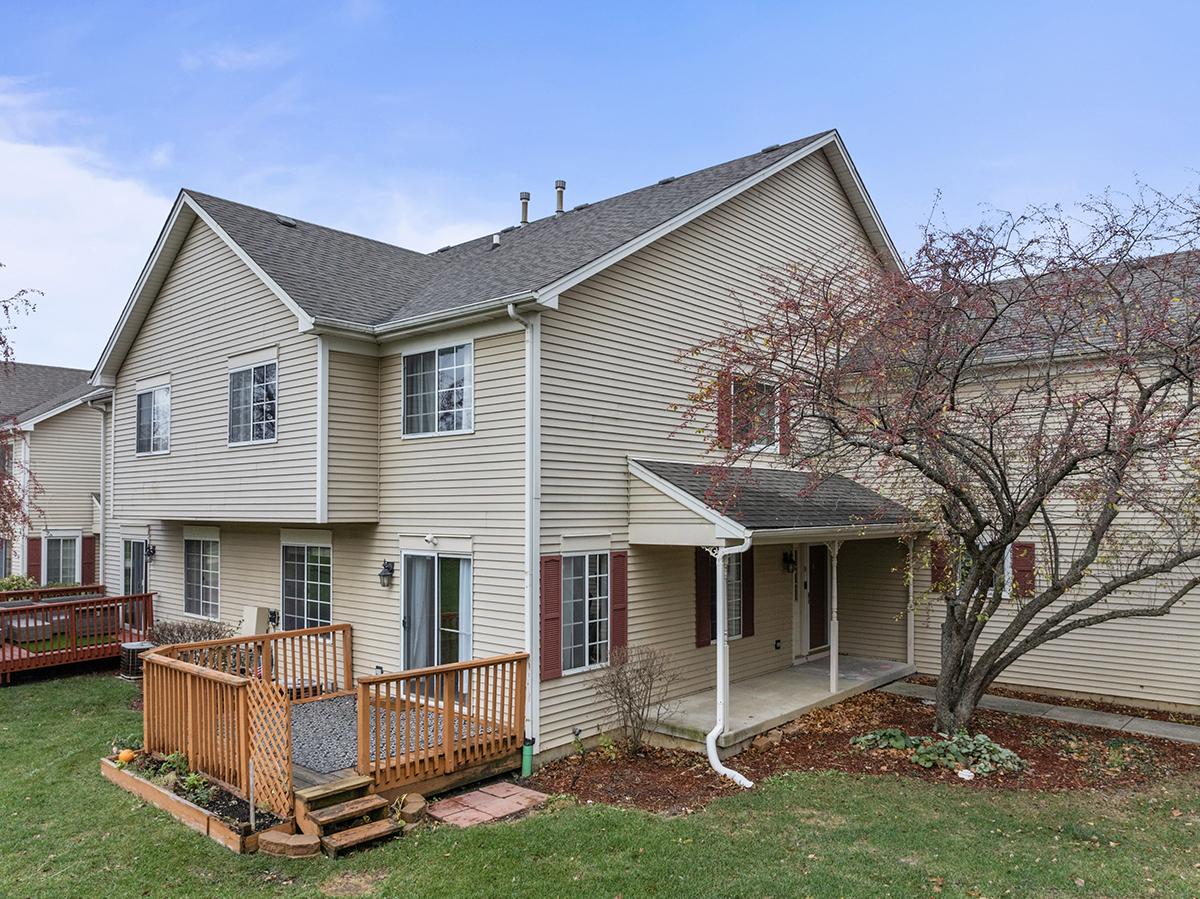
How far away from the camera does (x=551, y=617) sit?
863cm

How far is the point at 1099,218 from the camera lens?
27.6 feet

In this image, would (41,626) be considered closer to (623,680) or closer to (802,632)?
(623,680)

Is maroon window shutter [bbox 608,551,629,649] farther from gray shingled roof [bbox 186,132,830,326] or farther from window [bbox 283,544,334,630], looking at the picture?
window [bbox 283,544,334,630]

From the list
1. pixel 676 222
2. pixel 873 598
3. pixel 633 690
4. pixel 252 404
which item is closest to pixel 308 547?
pixel 252 404

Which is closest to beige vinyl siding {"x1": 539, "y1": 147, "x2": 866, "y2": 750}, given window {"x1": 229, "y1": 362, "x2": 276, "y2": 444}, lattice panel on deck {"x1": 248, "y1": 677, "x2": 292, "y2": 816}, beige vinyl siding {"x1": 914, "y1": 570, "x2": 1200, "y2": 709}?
lattice panel on deck {"x1": 248, "y1": 677, "x2": 292, "y2": 816}

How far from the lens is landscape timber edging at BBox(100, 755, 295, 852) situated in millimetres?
6273

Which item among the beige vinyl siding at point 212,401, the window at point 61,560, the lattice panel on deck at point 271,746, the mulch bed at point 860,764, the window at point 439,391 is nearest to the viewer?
the lattice panel on deck at point 271,746

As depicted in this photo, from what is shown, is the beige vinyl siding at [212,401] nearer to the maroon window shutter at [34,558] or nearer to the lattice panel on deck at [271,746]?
the lattice panel on deck at [271,746]

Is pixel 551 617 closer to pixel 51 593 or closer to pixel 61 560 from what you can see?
pixel 51 593

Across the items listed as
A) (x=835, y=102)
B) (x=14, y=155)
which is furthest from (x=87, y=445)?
(x=835, y=102)

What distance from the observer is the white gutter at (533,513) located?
8445 millimetres

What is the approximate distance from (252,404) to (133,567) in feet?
21.4

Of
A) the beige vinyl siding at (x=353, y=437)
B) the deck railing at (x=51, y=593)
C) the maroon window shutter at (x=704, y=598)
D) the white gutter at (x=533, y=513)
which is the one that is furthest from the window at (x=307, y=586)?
the deck railing at (x=51, y=593)

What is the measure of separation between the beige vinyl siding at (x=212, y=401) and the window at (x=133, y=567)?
990mm
